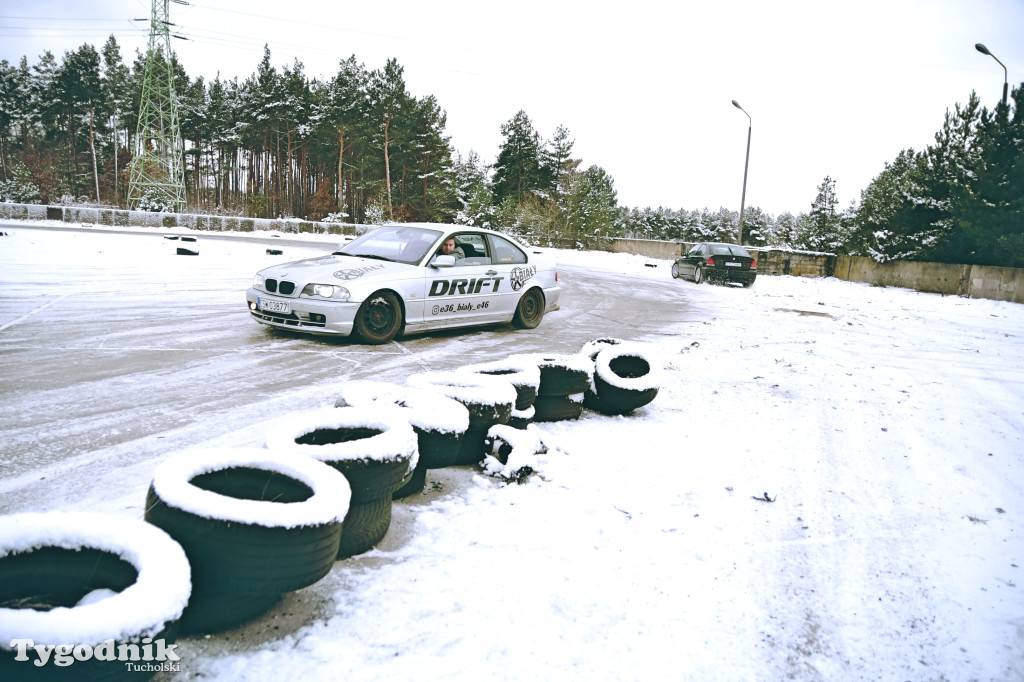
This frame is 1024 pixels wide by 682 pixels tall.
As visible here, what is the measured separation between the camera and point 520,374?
4.53m

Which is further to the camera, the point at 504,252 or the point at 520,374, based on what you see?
the point at 504,252

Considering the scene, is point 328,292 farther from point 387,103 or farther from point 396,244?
point 387,103

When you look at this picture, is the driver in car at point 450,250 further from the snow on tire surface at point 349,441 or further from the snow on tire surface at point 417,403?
the snow on tire surface at point 349,441

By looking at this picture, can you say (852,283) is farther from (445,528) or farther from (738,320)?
(445,528)

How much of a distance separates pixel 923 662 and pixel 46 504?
12.7ft

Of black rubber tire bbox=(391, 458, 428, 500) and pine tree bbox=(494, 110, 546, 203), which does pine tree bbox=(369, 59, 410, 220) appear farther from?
black rubber tire bbox=(391, 458, 428, 500)

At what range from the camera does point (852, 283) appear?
26.0m

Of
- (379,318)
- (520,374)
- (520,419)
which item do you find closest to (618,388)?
(520,374)

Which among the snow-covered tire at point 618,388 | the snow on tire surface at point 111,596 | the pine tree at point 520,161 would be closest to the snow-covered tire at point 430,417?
the snow on tire surface at point 111,596

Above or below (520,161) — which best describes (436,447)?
below

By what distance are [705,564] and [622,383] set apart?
2.40m

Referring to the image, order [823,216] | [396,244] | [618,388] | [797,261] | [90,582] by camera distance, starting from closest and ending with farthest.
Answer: [90,582], [618,388], [396,244], [797,261], [823,216]

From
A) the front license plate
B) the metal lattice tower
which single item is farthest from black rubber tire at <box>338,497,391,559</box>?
the metal lattice tower

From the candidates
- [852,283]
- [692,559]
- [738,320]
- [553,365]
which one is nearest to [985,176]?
[852,283]
